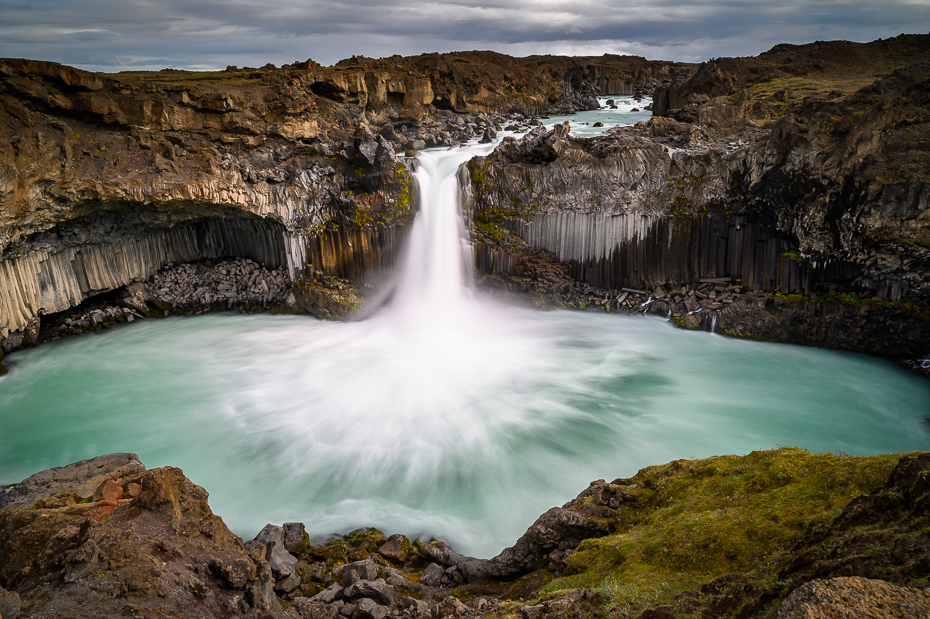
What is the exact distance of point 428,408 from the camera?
1407cm

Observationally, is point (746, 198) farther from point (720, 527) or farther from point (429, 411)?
point (720, 527)

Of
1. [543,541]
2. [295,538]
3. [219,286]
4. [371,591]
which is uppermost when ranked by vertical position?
[219,286]

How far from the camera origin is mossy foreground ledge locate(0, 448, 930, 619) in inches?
163

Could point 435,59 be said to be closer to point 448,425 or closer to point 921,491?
point 448,425

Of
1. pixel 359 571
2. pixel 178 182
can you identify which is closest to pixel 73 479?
pixel 359 571

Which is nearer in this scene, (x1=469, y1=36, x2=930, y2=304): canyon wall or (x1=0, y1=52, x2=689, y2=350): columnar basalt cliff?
(x1=469, y1=36, x2=930, y2=304): canyon wall

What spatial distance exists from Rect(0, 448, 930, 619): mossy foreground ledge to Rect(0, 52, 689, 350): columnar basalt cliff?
11.6 metres

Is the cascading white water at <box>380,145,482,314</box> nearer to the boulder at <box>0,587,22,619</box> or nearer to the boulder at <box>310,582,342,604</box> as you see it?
the boulder at <box>310,582,342,604</box>

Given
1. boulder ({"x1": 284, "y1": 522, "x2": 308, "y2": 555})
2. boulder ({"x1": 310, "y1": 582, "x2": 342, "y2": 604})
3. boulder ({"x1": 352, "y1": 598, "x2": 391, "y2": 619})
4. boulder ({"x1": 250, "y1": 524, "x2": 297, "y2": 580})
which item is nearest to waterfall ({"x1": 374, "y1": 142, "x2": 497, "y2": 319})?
boulder ({"x1": 284, "y1": 522, "x2": 308, "y2": 555})

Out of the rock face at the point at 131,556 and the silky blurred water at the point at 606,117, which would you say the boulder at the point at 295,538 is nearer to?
the rock face at the point at 131,556

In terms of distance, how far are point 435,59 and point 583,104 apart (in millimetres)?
14883

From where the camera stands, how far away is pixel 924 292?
→ 15359 mm

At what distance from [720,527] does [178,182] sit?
752 inches

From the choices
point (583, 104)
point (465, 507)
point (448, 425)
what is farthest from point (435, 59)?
point (465, 507)
